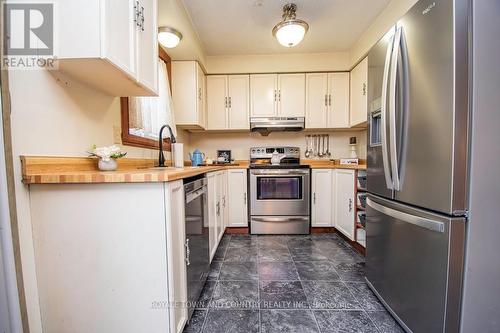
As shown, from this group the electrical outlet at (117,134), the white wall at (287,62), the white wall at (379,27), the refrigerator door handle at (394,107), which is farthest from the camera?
the white wall at (287,62)

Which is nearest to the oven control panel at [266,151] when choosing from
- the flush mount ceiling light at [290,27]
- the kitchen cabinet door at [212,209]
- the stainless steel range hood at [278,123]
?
the stainless steel range hood at [278,123]

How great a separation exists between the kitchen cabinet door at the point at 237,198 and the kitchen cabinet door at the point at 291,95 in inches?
41.1

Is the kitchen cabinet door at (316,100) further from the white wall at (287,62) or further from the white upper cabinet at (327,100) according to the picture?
the white wall at (287,62)

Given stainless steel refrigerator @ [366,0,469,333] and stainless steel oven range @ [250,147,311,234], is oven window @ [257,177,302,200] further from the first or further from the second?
stainless steel refrigerator @ [366,0,469,333]

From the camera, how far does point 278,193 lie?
2.71 m

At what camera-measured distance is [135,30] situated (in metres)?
1.10

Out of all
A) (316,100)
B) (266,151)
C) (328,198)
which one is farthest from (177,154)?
(316,100)

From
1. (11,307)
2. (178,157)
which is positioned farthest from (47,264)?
(178,157)

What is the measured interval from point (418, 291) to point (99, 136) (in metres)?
1.97

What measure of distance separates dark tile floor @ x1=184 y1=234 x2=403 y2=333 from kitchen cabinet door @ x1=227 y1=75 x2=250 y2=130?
1664mm

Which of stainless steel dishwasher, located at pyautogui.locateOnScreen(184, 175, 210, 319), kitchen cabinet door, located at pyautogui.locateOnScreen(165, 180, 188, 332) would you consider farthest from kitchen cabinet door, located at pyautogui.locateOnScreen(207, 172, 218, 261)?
kitchen cabinet door, located at pyautogui.locateOnScreen(165, 180, 188, 332)

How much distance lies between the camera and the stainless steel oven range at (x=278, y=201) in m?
2.68

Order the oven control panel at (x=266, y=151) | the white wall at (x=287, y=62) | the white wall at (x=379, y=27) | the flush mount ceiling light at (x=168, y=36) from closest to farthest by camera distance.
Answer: the white wall at (x=379, y=27) < the flush mount ceiling light at (x=168, y=36) < the white wall at (x=287, y=62) < the oven control panel at (x=266, y=151)

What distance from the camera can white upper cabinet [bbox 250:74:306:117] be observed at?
291cm
